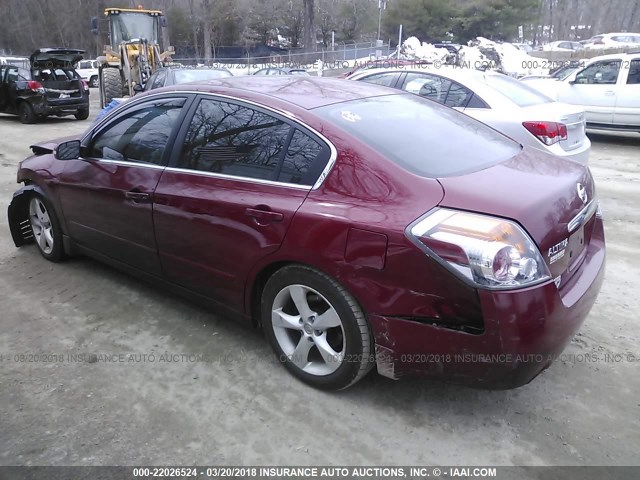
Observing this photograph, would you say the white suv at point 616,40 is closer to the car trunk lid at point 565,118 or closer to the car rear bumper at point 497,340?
the car trunk lid at point 565,118

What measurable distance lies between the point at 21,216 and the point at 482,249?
4234 mm

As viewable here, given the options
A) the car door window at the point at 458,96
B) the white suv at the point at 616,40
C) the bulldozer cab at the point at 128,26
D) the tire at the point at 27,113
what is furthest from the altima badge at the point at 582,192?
the white suv at the point at 616,40

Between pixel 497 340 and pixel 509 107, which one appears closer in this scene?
pixel 497 340

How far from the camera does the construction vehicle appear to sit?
14.3 m

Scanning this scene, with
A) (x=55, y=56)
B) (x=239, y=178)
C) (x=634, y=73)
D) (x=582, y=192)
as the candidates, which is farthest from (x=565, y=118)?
(x=55, y=56)

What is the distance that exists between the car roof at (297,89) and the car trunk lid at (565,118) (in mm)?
3026

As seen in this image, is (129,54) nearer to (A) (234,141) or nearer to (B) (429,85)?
(B) (429,85)

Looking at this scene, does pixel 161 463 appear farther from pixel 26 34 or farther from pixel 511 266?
pixel 26 34

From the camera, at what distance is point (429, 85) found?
669cm

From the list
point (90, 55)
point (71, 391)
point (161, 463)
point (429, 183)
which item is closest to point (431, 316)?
point (429, 183)

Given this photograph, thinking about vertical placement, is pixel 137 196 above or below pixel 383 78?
below

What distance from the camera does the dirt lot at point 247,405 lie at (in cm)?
238

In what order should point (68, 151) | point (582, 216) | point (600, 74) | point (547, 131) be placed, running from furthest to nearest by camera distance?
point (600, 74), point (547, 131), point (68, 151), point (582, 216)

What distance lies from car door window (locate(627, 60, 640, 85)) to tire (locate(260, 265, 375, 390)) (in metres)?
10.3
